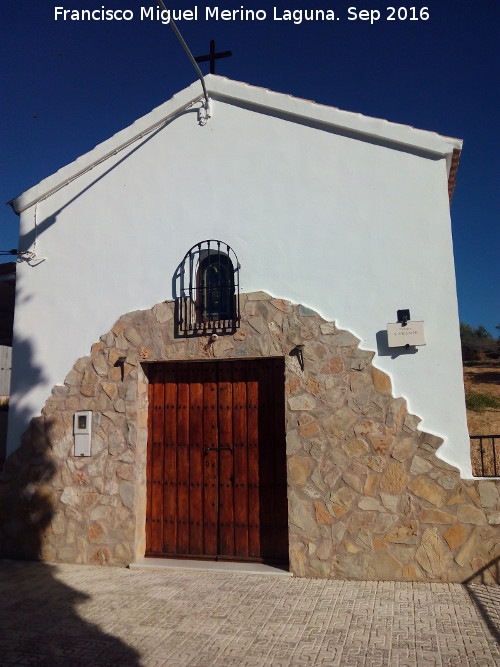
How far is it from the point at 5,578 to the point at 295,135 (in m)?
5.92

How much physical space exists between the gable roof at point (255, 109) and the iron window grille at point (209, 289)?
1760mm

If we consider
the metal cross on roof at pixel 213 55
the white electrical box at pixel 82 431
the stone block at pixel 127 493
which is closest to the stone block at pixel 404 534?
the stone block at pixel 127 493

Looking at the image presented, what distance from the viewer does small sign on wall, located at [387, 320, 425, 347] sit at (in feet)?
18.4

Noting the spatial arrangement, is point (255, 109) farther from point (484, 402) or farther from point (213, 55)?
point (484, 402)

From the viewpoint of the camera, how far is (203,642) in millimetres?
4062

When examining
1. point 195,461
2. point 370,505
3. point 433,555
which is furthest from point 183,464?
point 433,555

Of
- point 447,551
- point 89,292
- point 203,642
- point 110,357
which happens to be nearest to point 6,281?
point 89,292

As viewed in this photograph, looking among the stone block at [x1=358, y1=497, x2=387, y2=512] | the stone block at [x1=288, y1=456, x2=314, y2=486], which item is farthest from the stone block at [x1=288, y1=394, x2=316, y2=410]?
the stone block at [x1=358, y1=497, x2=387, y2=512]

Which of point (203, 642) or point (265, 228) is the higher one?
point (265, 228)

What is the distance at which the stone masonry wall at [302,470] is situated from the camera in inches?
212

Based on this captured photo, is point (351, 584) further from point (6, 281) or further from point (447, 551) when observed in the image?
point (6, 281)

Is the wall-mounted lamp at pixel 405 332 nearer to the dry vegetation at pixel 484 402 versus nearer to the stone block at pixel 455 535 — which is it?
the stone block at pixel 455 535

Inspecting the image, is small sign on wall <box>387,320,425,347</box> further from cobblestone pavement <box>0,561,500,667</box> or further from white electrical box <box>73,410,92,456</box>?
white electrical box <box>73,410,92,456</box>

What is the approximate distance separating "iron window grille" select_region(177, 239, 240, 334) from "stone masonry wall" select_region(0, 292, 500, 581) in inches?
6.7
